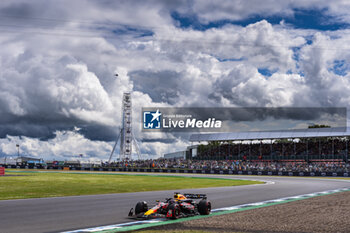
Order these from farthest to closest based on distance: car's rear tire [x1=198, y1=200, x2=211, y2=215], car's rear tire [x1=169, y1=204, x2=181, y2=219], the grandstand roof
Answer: the grandstand roof
car's rear tire [x1=198, y1=200, x2=211, y2=215]
car's rear tire [x1=169, y1=204, x2=181, y2=219]

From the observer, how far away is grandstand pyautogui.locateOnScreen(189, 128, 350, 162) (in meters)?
61.1

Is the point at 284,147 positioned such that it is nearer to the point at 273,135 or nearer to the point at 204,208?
the point at 273,135

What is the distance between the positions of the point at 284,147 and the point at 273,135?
4547 mm

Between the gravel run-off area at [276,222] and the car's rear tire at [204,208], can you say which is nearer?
the gravel run-off area at [276,222]

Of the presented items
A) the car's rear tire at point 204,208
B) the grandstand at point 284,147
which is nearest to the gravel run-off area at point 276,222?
the car's rear tire at point 204,208

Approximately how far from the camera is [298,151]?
6800 cm

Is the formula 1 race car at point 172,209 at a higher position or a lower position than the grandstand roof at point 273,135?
lower

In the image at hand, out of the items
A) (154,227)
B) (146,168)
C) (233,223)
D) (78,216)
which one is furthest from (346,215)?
(146,168)

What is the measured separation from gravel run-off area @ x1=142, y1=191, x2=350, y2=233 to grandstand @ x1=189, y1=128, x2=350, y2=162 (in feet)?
157

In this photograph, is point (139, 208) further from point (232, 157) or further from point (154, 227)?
point (232, 157)

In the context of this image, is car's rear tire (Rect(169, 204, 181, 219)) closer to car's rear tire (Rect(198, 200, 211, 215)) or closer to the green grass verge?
car's rear tire (Rect(198, 200, 211, 215))

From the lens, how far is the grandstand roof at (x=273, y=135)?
6106 centimetres

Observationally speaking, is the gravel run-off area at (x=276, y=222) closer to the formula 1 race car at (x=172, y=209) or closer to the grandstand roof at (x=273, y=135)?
the formula 1 race car at (x=172, y=209)

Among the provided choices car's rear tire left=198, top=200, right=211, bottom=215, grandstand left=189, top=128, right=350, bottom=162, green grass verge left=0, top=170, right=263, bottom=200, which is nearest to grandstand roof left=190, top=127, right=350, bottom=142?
grandstand left=189, top=128, right=350, bottom=162
